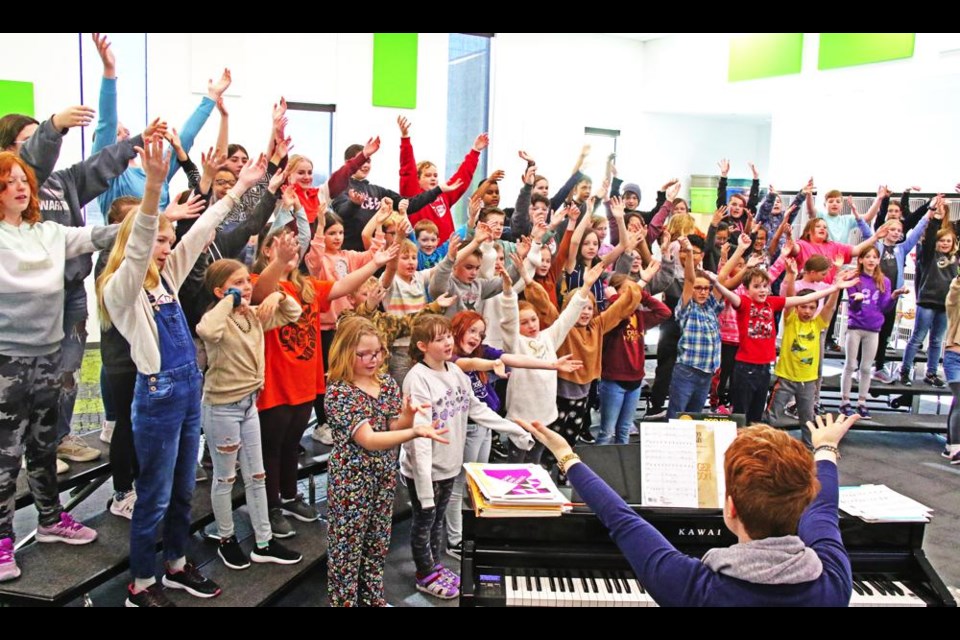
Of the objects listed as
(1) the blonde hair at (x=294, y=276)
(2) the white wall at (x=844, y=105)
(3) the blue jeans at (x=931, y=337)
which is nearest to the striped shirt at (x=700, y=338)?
(1) the blonde hair at (x=294, y=276)

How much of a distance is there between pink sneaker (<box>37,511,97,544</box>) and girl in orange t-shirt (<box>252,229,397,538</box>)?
0.77 m

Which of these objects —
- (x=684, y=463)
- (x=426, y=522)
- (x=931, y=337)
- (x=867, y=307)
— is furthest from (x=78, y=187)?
(x=931, y=337)

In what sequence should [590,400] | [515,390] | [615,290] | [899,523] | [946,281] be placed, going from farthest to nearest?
[946,281]
[590,400]
[615,290]
[515,390]
[899,523]

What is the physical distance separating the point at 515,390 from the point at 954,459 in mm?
3641

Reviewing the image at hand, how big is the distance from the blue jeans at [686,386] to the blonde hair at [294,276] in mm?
2495

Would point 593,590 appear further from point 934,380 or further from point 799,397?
point 934,380

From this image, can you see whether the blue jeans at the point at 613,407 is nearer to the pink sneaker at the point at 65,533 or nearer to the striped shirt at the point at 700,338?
the striped shirt at the point at 700,338

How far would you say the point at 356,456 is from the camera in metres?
2.90

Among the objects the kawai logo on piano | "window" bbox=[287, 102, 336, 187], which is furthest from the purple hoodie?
"window" bbox=[287, 102, 336, 187]

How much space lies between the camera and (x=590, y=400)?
544 centimetres

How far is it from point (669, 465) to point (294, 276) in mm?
1868
